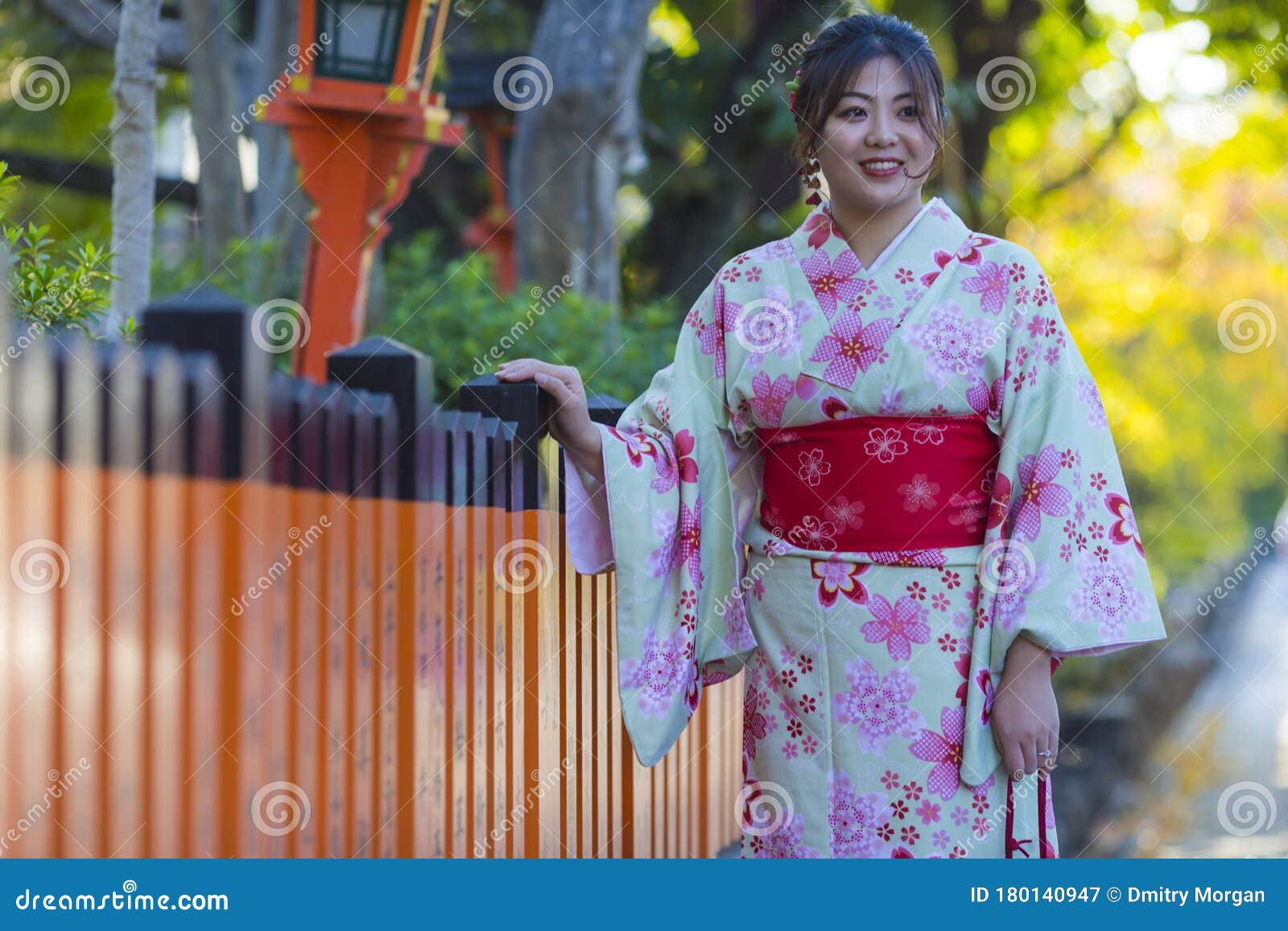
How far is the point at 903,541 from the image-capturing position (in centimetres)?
230

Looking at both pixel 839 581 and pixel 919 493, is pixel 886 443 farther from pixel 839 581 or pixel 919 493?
pixel 839 581

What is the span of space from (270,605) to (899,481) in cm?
107

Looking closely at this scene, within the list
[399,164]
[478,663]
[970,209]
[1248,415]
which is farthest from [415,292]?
[1248,415]

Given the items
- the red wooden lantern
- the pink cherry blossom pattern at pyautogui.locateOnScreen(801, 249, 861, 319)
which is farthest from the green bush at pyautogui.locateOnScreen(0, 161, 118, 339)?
the red wooden lantern

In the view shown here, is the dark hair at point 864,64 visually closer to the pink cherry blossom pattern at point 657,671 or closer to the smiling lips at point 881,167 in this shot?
the smiling lips at point 881,167

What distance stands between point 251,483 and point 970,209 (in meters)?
7.88

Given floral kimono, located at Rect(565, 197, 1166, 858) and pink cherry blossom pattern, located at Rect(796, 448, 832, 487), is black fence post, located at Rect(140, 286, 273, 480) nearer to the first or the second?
floral kimono, located at Rect(565, 197, 1166, 858)

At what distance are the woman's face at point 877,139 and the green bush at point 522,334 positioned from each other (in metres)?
1.86

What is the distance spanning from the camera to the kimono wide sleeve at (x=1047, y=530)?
225 cm

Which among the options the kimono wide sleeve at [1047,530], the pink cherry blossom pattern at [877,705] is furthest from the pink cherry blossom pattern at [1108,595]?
the pink cherry blossom pattern at [877,705]

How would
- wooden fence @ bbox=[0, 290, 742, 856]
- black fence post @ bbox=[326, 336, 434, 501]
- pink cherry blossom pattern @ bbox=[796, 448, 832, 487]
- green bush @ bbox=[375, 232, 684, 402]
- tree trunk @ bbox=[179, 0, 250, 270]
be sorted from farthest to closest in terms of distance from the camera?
tree trunk @ bbox=[179, 0, 250, 270], green bush @ bbox=[375, 232, 684, 402], pink cherry blossom pattern @ bbox=[796, 448, 832, 487], black fence post @ bbox=[326, 336, 434, 501], wooden fence @ bbox=[0, 290, 742, 856]

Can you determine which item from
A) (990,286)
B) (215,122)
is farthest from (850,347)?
(215,122)

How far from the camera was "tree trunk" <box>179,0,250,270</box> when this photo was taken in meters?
7.36

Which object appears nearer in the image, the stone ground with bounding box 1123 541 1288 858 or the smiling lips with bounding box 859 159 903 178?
the smiling lips with bounding box 859 159 903 178
